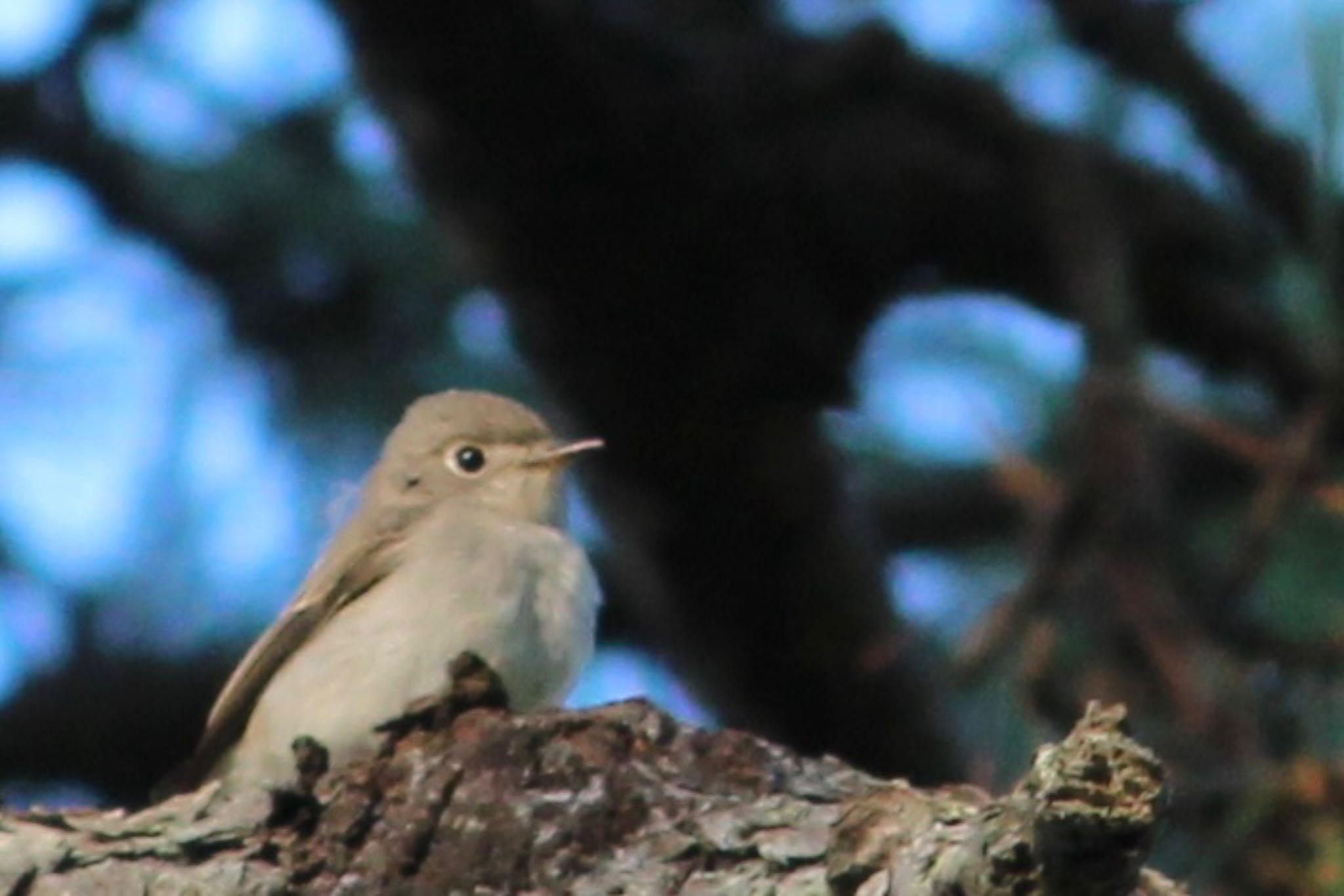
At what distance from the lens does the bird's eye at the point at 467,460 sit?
5414 millimetres

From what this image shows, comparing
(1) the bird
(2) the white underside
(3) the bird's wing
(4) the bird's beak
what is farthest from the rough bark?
(4) the bird's beak

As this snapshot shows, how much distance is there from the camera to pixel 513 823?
→ 305cm

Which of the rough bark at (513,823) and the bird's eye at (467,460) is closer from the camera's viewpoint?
the rough bark at (513,823)

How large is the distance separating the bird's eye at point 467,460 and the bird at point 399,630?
0.20m

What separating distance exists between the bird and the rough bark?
0.66 meters

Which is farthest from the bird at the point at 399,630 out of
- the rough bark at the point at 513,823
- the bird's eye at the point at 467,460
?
the rough bark at the point at 513,823

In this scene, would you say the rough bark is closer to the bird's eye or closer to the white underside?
the white underside

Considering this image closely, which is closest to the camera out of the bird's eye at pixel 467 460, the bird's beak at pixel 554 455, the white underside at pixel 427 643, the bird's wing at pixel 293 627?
the white underside at pixel 427 643

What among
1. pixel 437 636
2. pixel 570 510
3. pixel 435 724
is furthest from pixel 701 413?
pixel 435 724

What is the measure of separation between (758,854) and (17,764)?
3.09 meters

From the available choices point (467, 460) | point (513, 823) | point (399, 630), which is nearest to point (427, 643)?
point (399, 630)

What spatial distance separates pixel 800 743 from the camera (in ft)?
18.3

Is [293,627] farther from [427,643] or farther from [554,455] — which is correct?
[554,455]

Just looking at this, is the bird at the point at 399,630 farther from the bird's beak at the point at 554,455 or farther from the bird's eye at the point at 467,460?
the bird's eye at the point at 467,460
